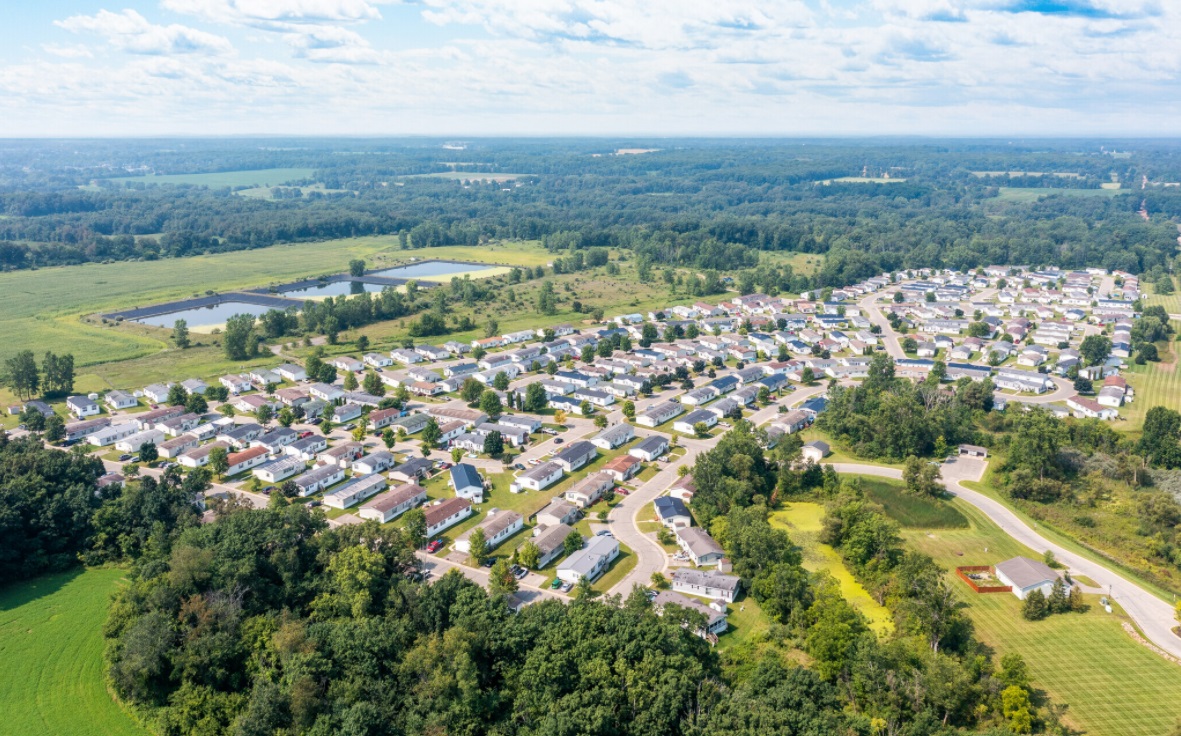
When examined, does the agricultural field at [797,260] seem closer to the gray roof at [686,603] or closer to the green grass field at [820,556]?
the green grass field at [820,556]

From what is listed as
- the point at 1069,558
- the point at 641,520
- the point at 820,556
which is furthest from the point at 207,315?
the point at 1069,558

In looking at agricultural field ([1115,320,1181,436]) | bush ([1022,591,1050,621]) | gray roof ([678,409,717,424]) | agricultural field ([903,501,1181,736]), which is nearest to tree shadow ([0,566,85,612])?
gray roof ([678,409,717,424])

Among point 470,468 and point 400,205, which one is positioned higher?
point 400,205

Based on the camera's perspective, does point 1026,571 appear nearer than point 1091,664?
No

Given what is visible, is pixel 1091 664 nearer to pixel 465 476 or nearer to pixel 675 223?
pixel 465 476

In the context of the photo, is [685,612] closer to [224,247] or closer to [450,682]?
[450,682]

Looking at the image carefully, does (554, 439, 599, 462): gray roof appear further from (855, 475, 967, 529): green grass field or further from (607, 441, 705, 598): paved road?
(855, 475, 967, 529): green grass field

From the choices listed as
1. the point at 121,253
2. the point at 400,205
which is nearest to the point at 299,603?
the point at 121,253
